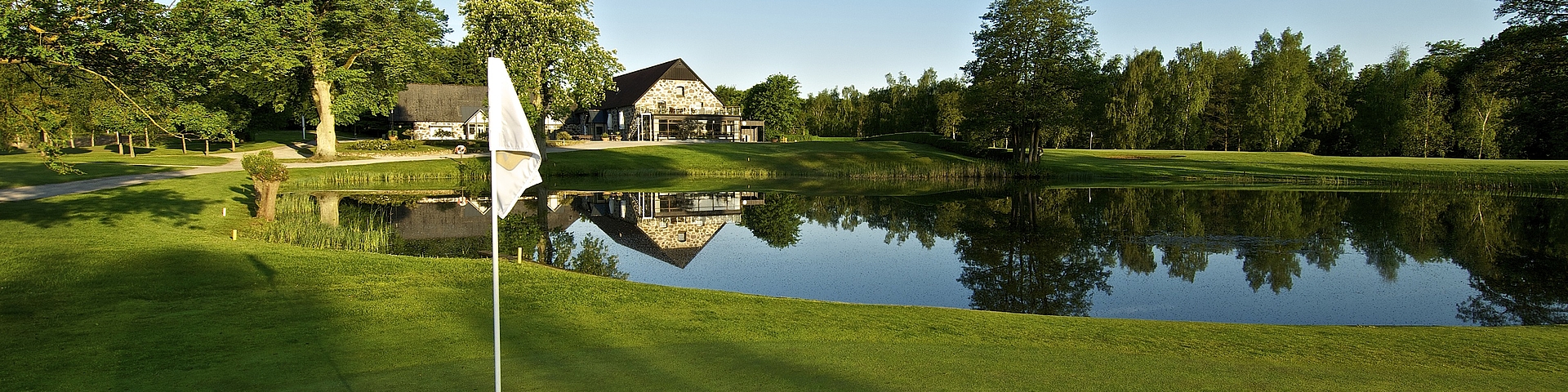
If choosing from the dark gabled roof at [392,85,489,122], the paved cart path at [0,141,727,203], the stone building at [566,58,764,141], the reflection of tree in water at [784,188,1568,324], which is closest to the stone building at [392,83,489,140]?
the dark gabled roof at [392,85,489,122]

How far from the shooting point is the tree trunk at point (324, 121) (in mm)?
40625

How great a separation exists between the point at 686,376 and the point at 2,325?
7296 millimetres

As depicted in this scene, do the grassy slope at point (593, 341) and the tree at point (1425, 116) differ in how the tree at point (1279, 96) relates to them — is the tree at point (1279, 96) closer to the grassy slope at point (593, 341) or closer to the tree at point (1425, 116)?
the tree at point (1425, 116)

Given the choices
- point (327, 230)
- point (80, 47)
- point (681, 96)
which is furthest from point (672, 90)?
point (80, 47)

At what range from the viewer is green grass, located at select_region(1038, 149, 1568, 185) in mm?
40156

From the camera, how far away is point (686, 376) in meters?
6.55

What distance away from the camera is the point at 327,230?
1850 centimetres

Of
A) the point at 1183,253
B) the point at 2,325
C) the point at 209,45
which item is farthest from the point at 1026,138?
the point at 2,325

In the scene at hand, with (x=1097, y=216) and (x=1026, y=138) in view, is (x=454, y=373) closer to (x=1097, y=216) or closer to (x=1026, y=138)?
(x=1097, y=216)

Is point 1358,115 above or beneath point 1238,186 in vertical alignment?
above

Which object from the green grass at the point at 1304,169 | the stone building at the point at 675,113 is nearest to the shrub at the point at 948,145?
the green grass at the point at 1304,169

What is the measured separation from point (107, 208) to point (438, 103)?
52272 millimetres

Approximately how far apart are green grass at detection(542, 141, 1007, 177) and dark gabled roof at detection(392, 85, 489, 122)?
75.5 ft

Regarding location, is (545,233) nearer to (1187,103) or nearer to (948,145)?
(948,145)
